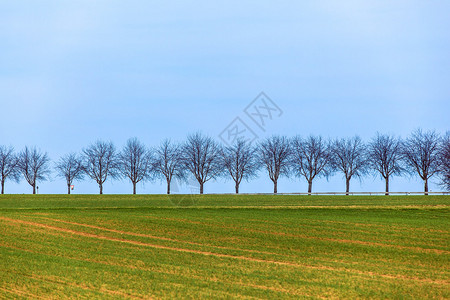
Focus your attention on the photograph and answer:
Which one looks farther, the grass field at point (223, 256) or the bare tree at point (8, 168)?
the bare tree at point (8, 168)

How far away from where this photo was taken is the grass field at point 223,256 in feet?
49.0

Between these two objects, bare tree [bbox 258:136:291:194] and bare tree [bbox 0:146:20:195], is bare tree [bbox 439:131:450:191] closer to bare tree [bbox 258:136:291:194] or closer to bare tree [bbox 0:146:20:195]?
bare tree [bbox 258:136:291:194]

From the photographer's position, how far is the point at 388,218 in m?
37.7

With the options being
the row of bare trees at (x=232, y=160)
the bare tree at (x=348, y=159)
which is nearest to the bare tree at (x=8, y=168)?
the row of bare trees at (x=232, y=160)

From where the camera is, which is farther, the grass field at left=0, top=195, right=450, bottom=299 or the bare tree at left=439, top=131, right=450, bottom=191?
the bare tree at left=439, top=131, right=450, bottom=191

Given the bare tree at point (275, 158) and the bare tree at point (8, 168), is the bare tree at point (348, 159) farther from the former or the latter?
the bare tree at point (8, 168)

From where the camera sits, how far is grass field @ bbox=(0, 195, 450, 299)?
587 inches

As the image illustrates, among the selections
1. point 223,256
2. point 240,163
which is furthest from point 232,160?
point 223,256

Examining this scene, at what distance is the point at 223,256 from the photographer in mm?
20953

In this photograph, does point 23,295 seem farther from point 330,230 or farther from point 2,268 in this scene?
point 330,230

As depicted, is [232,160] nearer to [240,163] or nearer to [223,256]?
[240,163]

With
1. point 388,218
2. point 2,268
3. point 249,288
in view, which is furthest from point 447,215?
point 2,268

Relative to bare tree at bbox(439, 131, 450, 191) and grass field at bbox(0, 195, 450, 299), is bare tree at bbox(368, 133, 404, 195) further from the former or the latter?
grass field at bbox(0, 195, 450, 299)

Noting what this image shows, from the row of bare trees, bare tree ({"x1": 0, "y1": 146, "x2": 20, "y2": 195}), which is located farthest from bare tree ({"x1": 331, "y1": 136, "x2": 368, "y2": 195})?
bare tree ({"x1": 0, "y1": 146, "x2": 20, "y2": 195})
